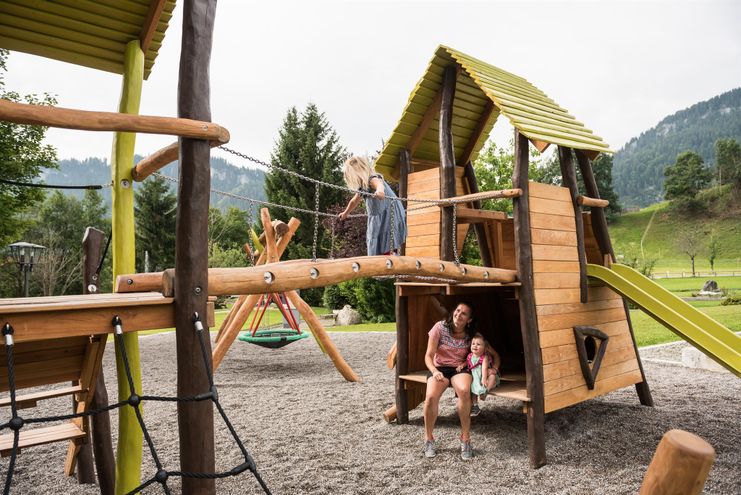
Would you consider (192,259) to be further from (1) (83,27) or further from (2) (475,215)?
(2) (475,215)

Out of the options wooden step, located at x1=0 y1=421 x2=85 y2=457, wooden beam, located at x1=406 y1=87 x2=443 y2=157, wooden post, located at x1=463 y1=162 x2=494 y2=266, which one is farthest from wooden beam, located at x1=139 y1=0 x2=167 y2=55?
wooden post, located at x1=463 y1=162 x2=494 y2=266

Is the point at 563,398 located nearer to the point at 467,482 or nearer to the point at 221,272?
the point at 467,482

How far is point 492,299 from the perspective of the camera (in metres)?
7.17

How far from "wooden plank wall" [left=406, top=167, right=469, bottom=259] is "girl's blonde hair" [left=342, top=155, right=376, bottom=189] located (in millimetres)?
783

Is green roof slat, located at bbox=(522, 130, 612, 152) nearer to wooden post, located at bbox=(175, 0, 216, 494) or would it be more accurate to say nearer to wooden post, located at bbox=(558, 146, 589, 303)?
wooden post, located at bbox=(558, 146, 589, 303)

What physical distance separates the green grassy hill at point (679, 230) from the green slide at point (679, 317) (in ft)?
150

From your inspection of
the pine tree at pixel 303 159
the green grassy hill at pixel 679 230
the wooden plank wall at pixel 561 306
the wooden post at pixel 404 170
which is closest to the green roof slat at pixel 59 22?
the wooden post at pixel 404 170

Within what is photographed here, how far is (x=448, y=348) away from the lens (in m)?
5.21

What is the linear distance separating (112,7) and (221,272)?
251cm

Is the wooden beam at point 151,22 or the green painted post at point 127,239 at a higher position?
the wooden beam at point 151,22

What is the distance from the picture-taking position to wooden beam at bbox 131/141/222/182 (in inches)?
135

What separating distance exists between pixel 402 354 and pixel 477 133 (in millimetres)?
3199

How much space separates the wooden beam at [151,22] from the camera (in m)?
4.24

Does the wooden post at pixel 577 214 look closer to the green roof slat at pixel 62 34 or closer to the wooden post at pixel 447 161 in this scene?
the wooden post at pixel 447 161
